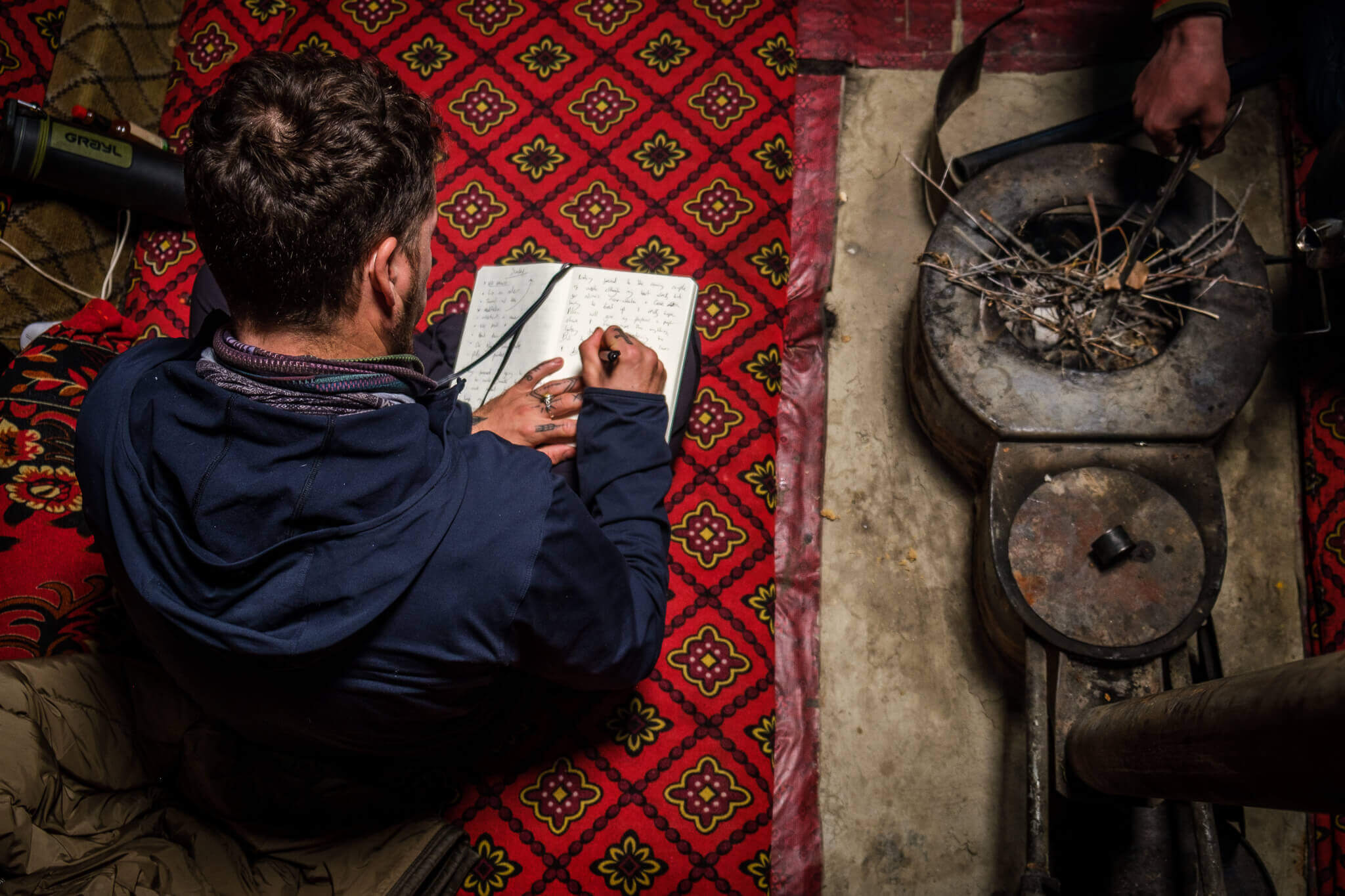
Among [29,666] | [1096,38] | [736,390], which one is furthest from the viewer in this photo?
[1096,38]

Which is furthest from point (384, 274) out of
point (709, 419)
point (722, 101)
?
point (722, 101)

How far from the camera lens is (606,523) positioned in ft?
4.99

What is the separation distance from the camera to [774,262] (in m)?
2.25

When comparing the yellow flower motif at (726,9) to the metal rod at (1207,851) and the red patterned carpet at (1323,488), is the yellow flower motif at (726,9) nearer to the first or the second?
the red patterned carpet at (1323,488)

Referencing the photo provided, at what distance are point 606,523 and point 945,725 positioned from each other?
3.33 ft

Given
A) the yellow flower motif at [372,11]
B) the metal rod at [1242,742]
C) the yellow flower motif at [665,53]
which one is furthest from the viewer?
the yellow flower motif at [372,11]

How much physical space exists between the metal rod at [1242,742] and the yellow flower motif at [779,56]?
188cm

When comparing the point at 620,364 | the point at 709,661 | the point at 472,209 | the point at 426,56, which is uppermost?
the point at 426,56

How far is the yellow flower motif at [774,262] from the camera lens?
2.24 m

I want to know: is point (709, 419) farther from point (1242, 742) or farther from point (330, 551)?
point (1242, 742)

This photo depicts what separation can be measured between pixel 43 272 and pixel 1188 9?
9.03ft

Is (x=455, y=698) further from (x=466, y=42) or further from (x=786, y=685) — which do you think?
(x=466, y=42)

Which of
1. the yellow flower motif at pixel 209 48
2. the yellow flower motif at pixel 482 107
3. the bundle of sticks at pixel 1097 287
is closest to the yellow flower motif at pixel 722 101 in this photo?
the yellow flower motif at pixel 482 107

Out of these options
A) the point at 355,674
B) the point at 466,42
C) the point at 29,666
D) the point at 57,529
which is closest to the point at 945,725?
the point at 355,674
